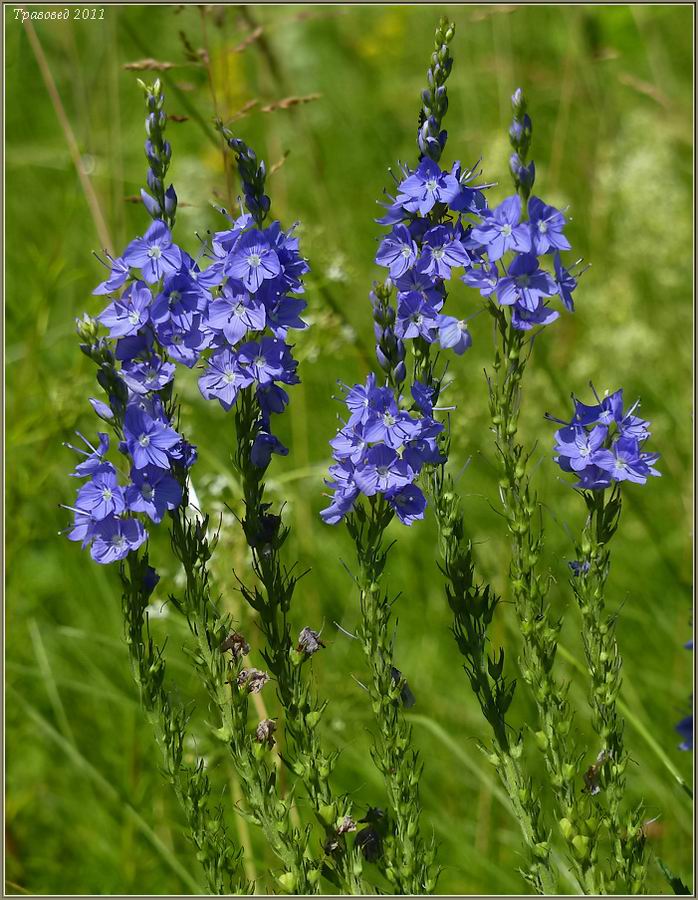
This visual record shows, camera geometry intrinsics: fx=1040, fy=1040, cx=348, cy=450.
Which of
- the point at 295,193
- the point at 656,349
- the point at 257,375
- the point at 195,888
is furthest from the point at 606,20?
the point at 195,888

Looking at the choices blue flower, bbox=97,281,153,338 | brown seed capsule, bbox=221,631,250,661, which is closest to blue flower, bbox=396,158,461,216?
blue flower, bbox=97,281,153,338

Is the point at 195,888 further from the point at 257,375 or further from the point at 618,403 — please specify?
the point at 618,403

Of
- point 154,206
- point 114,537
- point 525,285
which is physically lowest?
point 114,537

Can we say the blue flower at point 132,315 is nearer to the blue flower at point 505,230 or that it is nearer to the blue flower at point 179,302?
the blue flower at point 179,302

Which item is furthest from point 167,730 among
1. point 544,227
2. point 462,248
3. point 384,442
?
point 544,227

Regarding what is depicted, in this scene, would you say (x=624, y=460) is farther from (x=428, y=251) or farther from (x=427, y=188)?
(x=427, y=188)

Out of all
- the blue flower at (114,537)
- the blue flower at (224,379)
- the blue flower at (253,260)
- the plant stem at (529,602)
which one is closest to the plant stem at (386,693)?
the plant stem at (529,602)
